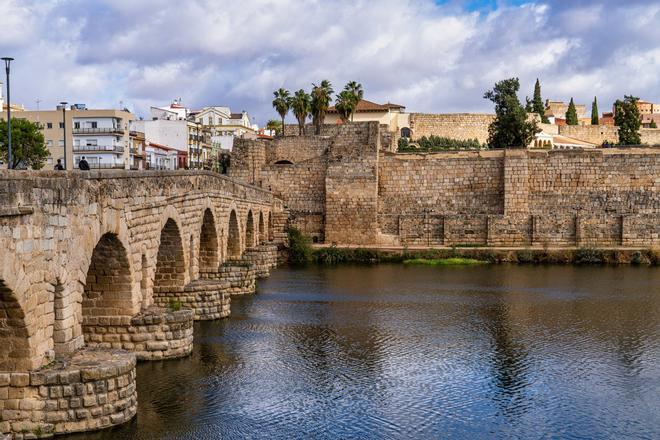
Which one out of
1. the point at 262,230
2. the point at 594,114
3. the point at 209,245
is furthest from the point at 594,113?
the point at 209,245

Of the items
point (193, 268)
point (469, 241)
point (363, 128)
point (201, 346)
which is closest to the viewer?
point (201, 346)

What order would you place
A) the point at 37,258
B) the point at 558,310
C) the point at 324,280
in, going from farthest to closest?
1. the point at 324,280
2. the point at 558,310
3. the point at 37,258

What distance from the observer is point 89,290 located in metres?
15.6

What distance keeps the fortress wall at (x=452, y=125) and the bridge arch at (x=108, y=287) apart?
6095cm

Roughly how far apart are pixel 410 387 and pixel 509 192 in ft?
97.7

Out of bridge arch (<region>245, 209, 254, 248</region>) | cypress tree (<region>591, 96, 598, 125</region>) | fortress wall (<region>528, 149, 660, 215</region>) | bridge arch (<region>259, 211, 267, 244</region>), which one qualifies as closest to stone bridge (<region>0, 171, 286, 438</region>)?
bridge arch (<region>245, 209, 254, 248</region>)

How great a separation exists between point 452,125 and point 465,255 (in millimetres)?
37876

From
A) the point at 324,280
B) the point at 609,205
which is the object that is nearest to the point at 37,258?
the point at 324,280

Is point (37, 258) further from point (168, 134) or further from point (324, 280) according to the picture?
point (168, 134)

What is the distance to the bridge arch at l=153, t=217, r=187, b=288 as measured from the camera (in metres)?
20.0

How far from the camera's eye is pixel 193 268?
2172 cm

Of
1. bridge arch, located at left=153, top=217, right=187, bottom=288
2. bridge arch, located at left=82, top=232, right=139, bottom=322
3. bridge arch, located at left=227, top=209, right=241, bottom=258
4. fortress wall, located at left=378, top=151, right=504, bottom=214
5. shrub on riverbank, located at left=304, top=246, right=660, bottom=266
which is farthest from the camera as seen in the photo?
fortress wall, located at left=378, top=151, right=504, bottom=214

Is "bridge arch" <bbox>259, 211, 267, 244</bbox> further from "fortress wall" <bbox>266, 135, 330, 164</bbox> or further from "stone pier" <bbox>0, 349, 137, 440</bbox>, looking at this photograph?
"stone pier" <bbox>0, 349, 137, 440</bbox>

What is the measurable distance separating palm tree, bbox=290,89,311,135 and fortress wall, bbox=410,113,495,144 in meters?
20.1
